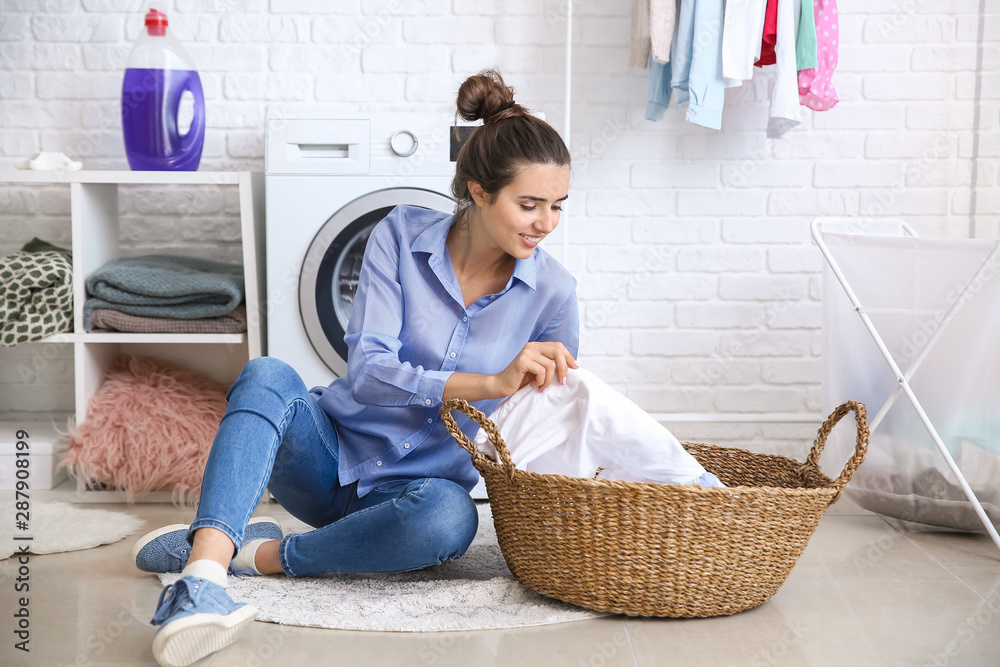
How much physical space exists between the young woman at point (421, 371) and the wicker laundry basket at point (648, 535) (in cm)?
12

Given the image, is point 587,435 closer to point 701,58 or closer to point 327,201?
point 327,201

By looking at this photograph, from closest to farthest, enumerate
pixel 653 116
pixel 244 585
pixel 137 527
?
1. pixel 244 585
2. pixel 137 527
3. pixel 653 116

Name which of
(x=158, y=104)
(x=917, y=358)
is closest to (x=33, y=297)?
(x=158, y=104)

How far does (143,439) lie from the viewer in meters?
2.17

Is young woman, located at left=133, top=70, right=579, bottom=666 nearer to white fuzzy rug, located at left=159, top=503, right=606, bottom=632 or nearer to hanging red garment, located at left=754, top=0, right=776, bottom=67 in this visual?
white fuzzy rug, located at left=159, top=503, right=606, bottom=632

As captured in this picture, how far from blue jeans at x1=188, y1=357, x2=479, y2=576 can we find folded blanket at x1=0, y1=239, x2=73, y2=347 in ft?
3.35

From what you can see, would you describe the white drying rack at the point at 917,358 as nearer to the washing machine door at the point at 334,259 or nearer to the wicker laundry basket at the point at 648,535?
the wicker laundry basket at the point at 648,535

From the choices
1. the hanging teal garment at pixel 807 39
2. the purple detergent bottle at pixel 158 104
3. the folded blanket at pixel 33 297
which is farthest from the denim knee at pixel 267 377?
the hanging teal garment at pixel 807 39

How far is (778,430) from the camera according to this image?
2721 millimetres

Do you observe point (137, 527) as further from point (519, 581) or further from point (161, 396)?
point (519, 581)

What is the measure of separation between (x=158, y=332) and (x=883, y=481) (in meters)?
1.80

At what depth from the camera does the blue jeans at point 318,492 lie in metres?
1.25

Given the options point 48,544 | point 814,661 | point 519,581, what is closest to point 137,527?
point 48,544

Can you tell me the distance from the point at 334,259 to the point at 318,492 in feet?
2.76
